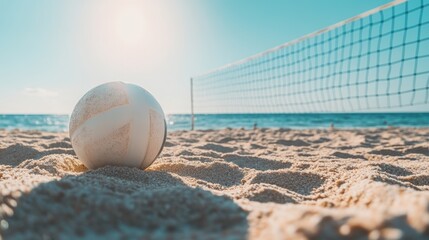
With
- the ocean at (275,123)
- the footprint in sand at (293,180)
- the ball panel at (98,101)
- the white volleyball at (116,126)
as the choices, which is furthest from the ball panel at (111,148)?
the ocean at (275,123)

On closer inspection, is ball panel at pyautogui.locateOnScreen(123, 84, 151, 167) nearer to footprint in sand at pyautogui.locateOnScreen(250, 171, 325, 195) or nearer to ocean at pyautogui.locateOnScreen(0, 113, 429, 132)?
footprint in sand at pyautogui.locateOnScreen(250, 171, 325, 195)

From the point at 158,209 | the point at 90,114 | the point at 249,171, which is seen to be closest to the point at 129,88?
the point at 90,114

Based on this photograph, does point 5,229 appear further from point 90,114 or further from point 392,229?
point 90,114

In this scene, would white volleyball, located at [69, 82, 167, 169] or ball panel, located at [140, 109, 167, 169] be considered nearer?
white volleyball, located at [69, 82, 167, 169]

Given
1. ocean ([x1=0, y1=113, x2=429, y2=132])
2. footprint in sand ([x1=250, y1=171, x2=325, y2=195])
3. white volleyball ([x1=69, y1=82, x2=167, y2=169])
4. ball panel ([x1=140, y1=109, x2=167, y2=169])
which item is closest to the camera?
footprint in sand ([x1=250, y1=171, x2=325, y2=195])

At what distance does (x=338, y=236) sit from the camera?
3.31ft

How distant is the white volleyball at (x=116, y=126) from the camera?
2.63 m

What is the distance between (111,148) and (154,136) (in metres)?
0.34

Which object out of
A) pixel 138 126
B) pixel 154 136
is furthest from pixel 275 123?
pixel 138 126

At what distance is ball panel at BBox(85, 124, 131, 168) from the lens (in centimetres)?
263

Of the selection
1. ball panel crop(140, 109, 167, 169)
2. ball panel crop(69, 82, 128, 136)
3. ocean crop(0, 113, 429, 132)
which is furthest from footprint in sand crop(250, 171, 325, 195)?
ocean crop(0, 113, 429, 132)

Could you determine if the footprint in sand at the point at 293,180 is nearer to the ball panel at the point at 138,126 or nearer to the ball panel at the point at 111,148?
the ball panel at the point at 138,126

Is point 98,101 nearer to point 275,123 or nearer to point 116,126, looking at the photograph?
point 116,126

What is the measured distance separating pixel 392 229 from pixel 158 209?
0.84 metres
